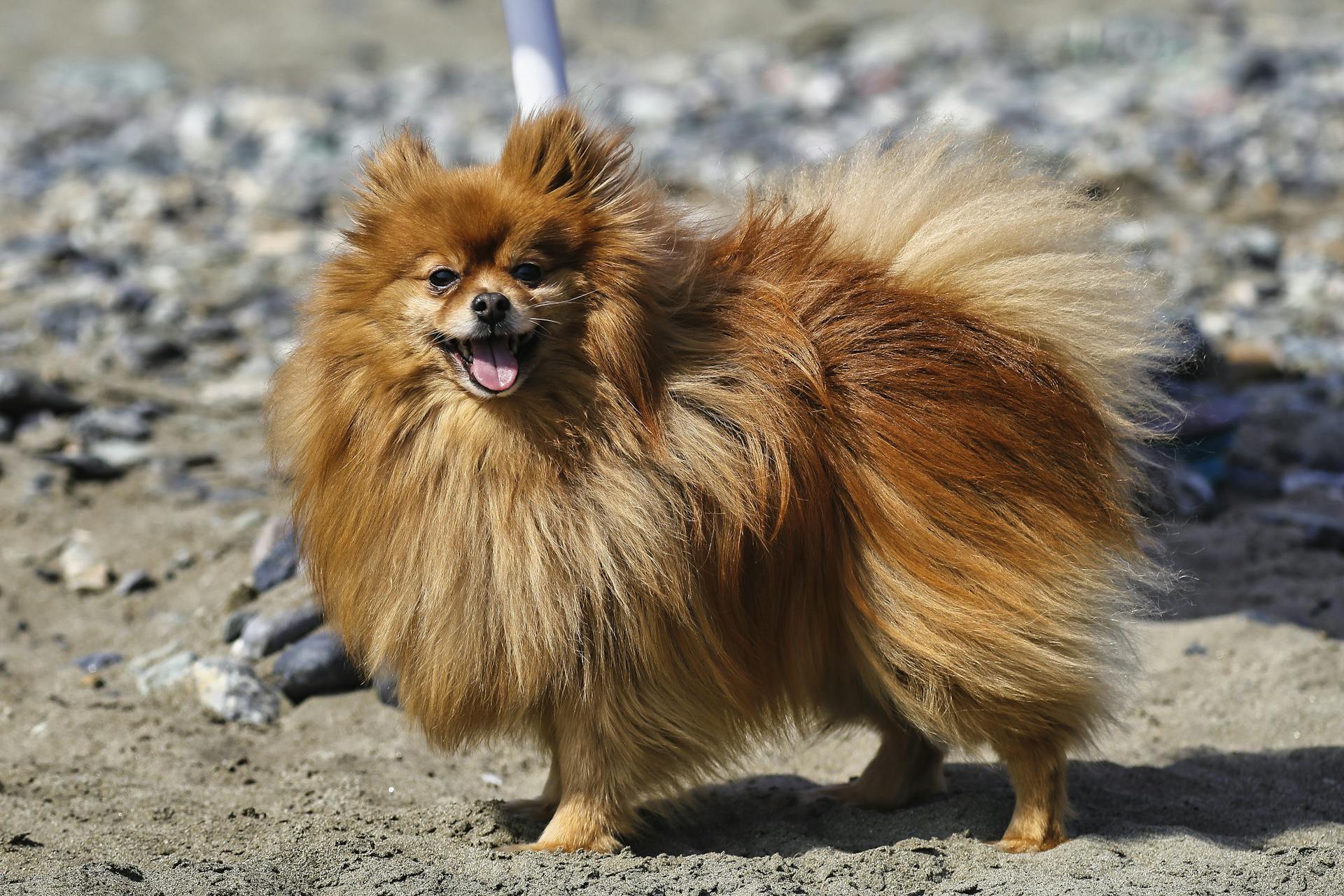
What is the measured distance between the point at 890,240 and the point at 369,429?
1518 millimetres

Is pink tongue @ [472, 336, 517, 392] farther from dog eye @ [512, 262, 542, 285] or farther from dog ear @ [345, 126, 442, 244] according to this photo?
dog ear @ [345, 126, 442, 244]

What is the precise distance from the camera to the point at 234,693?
4.66 metres

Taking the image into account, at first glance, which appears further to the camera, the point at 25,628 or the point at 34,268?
the point at 34,268

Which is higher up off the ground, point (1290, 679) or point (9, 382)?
point (9, 382)

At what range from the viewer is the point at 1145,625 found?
17.4 ft

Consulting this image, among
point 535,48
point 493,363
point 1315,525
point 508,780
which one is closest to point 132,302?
point 535,48

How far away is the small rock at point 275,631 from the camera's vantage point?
496 cm

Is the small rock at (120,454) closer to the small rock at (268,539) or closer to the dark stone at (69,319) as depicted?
the small rock at (268,539)

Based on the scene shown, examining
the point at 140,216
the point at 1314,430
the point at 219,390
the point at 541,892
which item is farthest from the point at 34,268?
the point at 1314,430

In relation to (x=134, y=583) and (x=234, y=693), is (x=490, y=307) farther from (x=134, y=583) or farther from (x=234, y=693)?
(x=134, y=583)

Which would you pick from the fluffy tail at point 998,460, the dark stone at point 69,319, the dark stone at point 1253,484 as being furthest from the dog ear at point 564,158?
the dark stone at point 69,319

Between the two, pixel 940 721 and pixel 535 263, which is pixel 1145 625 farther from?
pixel 535 263

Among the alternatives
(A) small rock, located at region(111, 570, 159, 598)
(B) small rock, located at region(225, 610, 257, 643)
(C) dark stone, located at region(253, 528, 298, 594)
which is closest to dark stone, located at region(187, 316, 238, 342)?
(A) small rock, located at region(111, 570, 159, 598)

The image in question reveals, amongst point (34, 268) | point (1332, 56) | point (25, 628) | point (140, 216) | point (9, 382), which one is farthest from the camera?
point (1332, 56)
